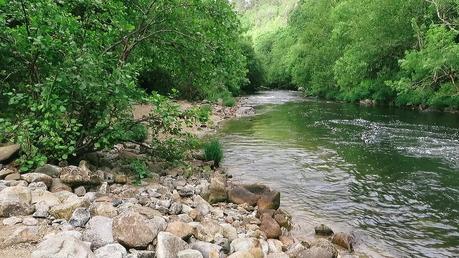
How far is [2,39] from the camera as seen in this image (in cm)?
845

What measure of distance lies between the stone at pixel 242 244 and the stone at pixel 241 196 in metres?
3.46

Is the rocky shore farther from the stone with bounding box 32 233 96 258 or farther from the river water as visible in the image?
the river water

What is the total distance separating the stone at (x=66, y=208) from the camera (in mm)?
6387

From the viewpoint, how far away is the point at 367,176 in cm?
1368

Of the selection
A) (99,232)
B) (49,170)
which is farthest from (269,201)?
(99,232)

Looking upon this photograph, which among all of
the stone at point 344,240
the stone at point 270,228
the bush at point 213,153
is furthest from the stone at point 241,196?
the bush at point 213,153

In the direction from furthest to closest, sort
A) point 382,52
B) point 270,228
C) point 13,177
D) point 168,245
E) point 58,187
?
point 382,52, point 270,228, point 58,187, point 13,177, point 168,245

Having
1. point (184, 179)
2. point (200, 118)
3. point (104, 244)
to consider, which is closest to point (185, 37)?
point (200, 118)

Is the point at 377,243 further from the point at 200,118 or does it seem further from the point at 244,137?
the point at 244,137

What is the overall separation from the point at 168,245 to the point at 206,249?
70 centimetres

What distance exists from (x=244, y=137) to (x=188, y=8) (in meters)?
10.6

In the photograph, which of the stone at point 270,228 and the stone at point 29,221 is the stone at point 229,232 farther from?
the stone at point 29,221

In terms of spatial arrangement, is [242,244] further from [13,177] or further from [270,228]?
[13,177]

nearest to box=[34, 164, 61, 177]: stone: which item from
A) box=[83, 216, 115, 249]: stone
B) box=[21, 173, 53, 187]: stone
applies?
box=[21, 173, 53, 187]: stone
